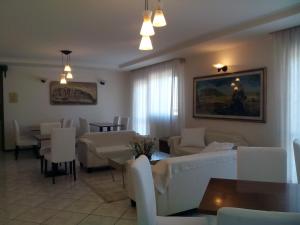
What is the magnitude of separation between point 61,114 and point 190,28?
5385 mm

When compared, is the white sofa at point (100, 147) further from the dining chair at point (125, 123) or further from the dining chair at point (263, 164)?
the dining chair at point (263, 164)

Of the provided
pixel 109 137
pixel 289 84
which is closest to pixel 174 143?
pixel 109 137

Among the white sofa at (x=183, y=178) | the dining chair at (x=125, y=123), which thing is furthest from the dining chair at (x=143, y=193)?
the dining chair at (x=125, y=123)

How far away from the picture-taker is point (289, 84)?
13.2 ft

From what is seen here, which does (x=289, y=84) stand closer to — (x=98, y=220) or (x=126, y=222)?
(x=126, y=222)

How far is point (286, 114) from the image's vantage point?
4.07 meters

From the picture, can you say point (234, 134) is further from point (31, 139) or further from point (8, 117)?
point (8, 117)

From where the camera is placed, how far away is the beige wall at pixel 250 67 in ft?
14.5

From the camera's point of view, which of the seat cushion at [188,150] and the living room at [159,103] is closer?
the living room at [159,103]

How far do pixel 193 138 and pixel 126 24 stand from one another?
2.73 meters

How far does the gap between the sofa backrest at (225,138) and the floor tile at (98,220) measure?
278 centimetres

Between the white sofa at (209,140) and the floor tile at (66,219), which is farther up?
the white sofa at (209,140)

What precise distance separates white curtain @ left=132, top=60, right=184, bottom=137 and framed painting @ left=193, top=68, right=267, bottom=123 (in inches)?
21.7

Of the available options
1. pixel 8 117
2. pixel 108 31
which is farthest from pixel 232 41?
pixel 8 117
